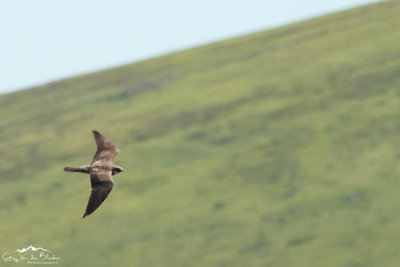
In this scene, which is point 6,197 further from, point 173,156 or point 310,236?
point 310,236

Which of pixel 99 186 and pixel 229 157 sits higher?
pixel 99 186

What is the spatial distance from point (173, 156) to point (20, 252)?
38.0 ft

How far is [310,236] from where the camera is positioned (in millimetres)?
40438

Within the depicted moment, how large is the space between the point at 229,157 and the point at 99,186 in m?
25.4

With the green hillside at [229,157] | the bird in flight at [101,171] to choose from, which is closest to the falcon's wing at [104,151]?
the bird in flight at [101,171]

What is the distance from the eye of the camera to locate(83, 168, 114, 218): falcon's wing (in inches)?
914

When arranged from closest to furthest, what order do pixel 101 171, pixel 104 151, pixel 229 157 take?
pixel 101 171, pixel 104 151, pixel 229 157

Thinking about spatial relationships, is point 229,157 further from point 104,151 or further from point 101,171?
point 101,171

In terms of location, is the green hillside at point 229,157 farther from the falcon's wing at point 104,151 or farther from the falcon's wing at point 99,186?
the falcon's wing at point 99,186

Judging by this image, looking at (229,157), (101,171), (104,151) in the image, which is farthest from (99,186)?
(229,157)

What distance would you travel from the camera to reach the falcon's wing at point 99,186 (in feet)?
76.2

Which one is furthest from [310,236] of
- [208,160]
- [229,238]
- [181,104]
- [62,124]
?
[62,124]

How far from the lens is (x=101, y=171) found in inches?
970

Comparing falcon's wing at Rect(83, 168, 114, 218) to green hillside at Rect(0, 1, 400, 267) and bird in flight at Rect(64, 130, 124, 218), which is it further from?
green hillside at Rect(0, 1, 400, 267)
